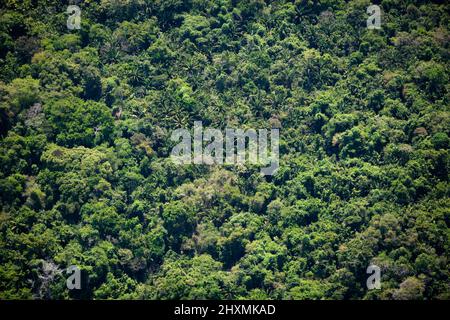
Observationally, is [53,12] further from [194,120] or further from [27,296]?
[27,296]

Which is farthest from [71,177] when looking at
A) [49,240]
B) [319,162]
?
[319,162]

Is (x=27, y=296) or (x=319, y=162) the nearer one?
(x=27, y=296)

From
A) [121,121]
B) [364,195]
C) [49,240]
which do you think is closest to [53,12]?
[121,121]
